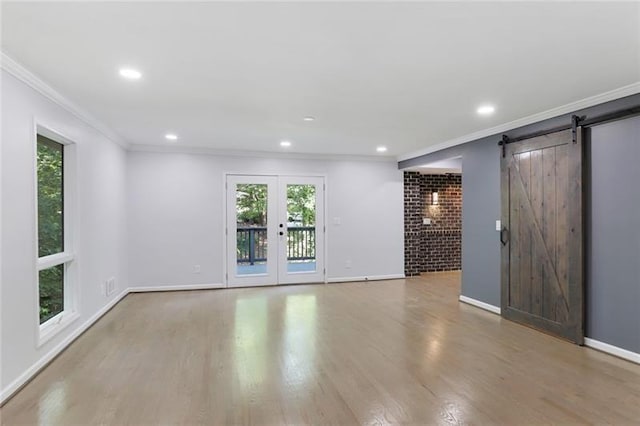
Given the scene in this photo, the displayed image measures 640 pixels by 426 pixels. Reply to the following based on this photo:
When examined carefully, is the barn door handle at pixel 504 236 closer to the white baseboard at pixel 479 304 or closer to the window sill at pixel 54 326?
the white baseboard at pixel 479 304

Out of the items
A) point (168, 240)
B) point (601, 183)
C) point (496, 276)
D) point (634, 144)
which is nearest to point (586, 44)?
point (634, 144)

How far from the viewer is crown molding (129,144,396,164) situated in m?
5.92

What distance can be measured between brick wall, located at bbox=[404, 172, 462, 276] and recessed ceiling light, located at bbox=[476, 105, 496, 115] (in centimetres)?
360

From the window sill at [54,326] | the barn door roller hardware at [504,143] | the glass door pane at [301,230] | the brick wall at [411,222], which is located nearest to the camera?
the window sill at [54,326]

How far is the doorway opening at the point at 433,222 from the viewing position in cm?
752

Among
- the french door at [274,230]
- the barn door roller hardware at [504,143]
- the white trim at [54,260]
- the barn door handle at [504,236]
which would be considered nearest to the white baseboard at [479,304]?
the barn door handle at [504,236]

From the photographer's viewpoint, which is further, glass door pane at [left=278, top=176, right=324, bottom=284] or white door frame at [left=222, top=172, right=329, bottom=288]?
glass door pane at [left=278, top=176, right=324, bottom=284]

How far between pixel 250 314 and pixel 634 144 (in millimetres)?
4402

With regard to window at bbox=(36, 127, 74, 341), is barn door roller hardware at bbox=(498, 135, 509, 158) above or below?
above

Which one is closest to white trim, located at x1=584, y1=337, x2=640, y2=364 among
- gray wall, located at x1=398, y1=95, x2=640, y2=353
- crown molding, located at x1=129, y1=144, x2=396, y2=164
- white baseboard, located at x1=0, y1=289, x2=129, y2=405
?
gray wall, located at x1=398, y1=95, x2=640, y2=353

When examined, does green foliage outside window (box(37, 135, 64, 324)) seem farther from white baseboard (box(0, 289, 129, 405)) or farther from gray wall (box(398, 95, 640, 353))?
gray wall (box(398, 95, 640, 353))

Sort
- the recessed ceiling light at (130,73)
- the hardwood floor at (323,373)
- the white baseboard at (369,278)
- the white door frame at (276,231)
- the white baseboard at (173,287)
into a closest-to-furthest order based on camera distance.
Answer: the hardwood floor at (323,373), the recessed ceiling light at (130,73), the white baseboard at (173,287), the white door frame at (276,231), the white baseboard at (369,278)

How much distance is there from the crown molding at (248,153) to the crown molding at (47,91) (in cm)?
117

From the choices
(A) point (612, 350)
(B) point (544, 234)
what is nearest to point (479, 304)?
(B) point (544, 234)
